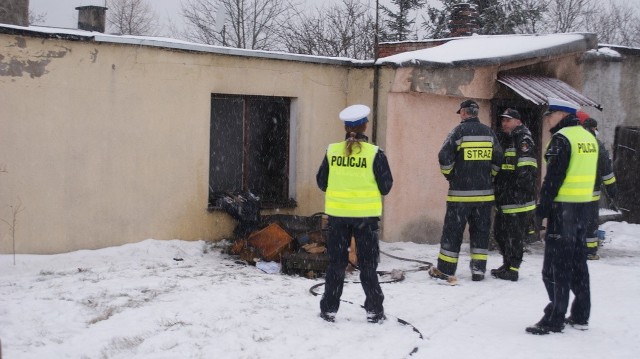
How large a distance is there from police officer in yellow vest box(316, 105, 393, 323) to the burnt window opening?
384 centimetres

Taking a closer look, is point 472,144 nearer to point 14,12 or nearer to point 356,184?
point 356,184

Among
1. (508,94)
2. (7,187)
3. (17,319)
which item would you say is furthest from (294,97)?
(17,319)

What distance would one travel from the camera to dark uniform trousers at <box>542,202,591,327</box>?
19.3ft

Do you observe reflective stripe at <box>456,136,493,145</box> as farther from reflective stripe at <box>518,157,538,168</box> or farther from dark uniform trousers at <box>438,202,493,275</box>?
dark uniform trousers at <box>438,202,493,275</box>

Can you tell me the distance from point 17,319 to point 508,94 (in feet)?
26.6

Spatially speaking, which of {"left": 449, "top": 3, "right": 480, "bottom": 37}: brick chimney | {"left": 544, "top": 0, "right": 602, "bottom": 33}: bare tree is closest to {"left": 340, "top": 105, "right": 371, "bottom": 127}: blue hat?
{"left": 449, "top": 3, "right": 480, "bottom": 37}: brick chimney

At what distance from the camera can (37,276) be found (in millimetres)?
7664

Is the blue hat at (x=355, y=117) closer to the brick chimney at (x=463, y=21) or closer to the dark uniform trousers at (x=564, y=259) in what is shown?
the dark uniform trousers at (x=564, y=259)

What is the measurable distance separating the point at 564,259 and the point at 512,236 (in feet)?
7.68

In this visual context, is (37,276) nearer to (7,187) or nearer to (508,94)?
(7,187)

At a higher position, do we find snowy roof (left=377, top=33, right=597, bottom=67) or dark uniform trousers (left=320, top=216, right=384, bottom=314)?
snowy roof (left=377, top=33, right=597, bottom=67)

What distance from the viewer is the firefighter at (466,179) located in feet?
25.8

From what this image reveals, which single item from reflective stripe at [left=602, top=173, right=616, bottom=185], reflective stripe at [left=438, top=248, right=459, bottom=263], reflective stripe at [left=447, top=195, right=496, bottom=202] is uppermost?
reflective stripe at [left=602, top=173, right=616, bottom=185]

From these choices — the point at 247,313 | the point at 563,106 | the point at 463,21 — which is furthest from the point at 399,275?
the point at 463,21
